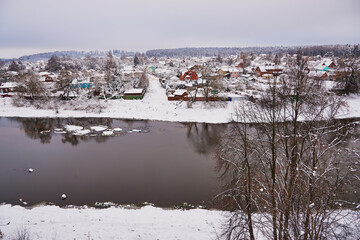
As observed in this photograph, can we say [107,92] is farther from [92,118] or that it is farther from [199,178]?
→ [199,178]

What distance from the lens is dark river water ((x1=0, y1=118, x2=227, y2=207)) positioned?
10906 mm

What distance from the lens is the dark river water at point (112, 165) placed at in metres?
10.9

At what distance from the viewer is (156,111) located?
25875mm

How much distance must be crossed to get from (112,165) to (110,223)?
5.70m

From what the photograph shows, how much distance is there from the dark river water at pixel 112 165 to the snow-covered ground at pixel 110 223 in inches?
36.2

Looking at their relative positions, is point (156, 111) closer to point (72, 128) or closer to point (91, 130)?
point (91, 130)

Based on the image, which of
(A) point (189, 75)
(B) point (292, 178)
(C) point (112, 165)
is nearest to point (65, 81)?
(C) point (112, 165)

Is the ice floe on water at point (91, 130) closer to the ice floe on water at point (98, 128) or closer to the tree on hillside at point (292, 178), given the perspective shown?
the ice floe on water at point (98, 128)

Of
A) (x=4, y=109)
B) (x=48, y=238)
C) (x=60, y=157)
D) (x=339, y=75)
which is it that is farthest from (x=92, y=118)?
(x=339, y=75)

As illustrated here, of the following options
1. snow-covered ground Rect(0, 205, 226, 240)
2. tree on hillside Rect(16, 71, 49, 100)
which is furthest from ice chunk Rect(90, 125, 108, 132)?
tree on hillside Rect(16, 71, 49, 100)

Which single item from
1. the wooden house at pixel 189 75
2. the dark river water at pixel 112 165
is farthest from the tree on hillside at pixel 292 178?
the wooden house at pixel 189 75

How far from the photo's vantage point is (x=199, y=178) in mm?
12156

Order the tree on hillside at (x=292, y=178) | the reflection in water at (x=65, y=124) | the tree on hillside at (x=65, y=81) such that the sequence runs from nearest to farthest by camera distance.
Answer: the tree on hillside at (x=292, y=178) < the reflection in water at (x=65, y=124) < the tree on hillside at (x=65, y=81)

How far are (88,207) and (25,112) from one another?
22.7m
